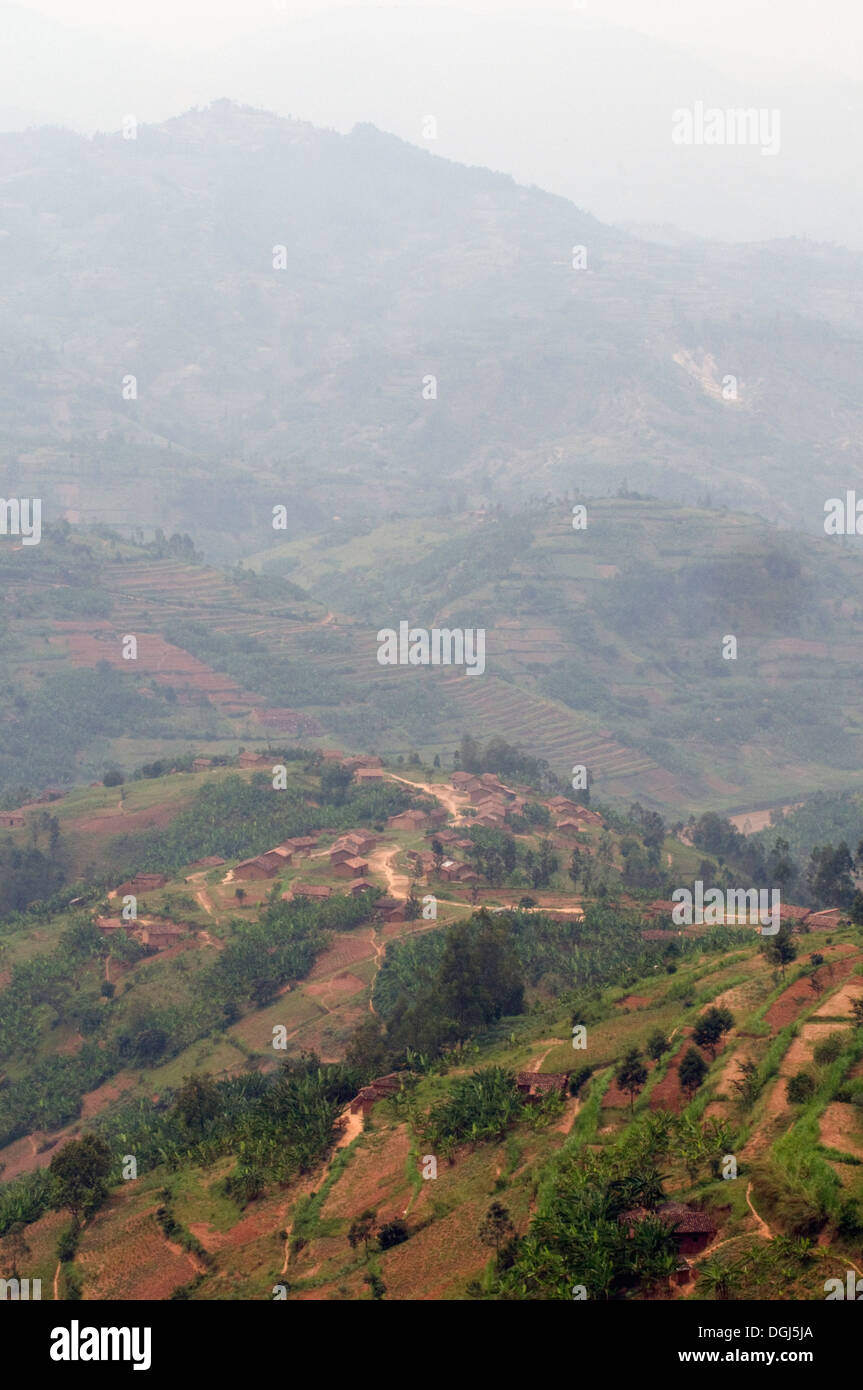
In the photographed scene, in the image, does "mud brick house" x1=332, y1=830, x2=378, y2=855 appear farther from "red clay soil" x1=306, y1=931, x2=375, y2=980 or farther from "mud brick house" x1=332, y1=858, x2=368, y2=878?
"red clay soil" x1=306, y1=931, x2=375, y2=980

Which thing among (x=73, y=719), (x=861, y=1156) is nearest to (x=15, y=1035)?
(x=861, y=1156)

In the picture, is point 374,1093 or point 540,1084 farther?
point 374,1093

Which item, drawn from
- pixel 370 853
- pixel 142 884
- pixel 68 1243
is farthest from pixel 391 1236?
pixel 370 853

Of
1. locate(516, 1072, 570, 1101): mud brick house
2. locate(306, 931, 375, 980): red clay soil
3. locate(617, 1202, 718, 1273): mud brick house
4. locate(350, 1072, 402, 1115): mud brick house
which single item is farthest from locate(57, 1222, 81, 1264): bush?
locate(306, 931, 375, 980): red clay soil

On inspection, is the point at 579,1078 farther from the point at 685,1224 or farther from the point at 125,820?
the point at 125,820

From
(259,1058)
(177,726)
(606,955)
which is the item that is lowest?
(259,1058)
